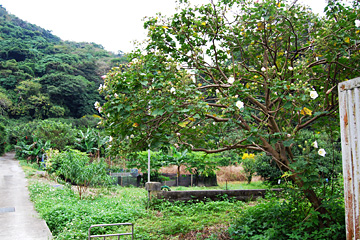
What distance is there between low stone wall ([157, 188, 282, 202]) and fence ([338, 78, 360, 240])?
6063 millimetres

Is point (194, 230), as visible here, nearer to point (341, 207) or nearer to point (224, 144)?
point (224, 144)

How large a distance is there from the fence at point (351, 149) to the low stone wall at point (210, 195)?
6.06 m

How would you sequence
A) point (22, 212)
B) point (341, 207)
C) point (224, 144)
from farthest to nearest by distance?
point (22, 212)
point (224, 144)
point (341, 207)

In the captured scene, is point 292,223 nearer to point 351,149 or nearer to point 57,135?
point 351,149

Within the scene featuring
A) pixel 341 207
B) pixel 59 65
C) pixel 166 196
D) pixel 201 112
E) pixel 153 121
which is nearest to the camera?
pixel 201 112

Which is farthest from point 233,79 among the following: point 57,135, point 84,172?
point 57,135

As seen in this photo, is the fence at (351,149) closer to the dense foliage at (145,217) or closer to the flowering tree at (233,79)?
the flowering tree at (233,79)

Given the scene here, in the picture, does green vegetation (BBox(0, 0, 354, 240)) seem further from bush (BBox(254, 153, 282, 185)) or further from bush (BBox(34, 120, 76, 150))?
bush (BBox(34, 120, 76, 150))

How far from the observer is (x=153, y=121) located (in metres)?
4.65

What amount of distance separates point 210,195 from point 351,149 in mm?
6534

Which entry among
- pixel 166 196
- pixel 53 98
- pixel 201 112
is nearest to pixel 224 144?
pixel 201 112

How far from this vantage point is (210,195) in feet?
27.8

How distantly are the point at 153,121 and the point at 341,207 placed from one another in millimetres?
3067

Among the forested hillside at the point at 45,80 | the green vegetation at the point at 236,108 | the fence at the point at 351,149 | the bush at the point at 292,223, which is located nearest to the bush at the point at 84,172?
the green vegetation at the point at 236,108
